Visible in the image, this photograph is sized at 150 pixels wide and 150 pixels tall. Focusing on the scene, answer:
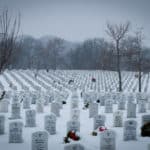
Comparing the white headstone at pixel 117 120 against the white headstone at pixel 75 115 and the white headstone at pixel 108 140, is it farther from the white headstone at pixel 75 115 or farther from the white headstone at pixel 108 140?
the white headstone at pixel 108 140

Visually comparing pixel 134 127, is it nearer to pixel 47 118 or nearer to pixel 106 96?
pixel 47 118

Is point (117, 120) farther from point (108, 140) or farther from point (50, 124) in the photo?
point (108, 140)

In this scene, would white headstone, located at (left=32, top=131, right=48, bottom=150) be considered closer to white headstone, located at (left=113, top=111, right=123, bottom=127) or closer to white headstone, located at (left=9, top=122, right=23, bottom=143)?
white headstone, located at (left=9, top=122, right=23, bottom=143)

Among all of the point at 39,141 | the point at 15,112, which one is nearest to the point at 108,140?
the point at 39,141

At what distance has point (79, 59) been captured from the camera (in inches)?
2965

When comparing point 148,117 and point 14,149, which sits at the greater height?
point 148,117

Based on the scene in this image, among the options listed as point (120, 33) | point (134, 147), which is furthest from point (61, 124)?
point (120, 33)

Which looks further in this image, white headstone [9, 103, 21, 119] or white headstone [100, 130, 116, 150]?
white headstone [9, 103, 21, 119]

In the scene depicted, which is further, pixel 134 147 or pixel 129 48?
pixel 129 48

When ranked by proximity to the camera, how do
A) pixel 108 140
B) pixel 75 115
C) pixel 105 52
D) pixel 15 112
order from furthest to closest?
1. pixel 105 52
2. pixel 15 112
3. pixel 75 115
4. pixel 108 140

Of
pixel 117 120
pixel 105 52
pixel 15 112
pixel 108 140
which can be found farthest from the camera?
pixel 105 52

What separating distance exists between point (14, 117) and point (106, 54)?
26376 mm

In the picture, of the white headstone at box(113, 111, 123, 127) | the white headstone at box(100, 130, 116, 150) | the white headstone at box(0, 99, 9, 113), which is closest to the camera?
the white headstone at box(100, 130, 116, 150)

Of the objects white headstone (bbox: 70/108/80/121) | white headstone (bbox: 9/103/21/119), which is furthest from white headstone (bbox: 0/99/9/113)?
white headstone (bbox: 70/108/80/121)
